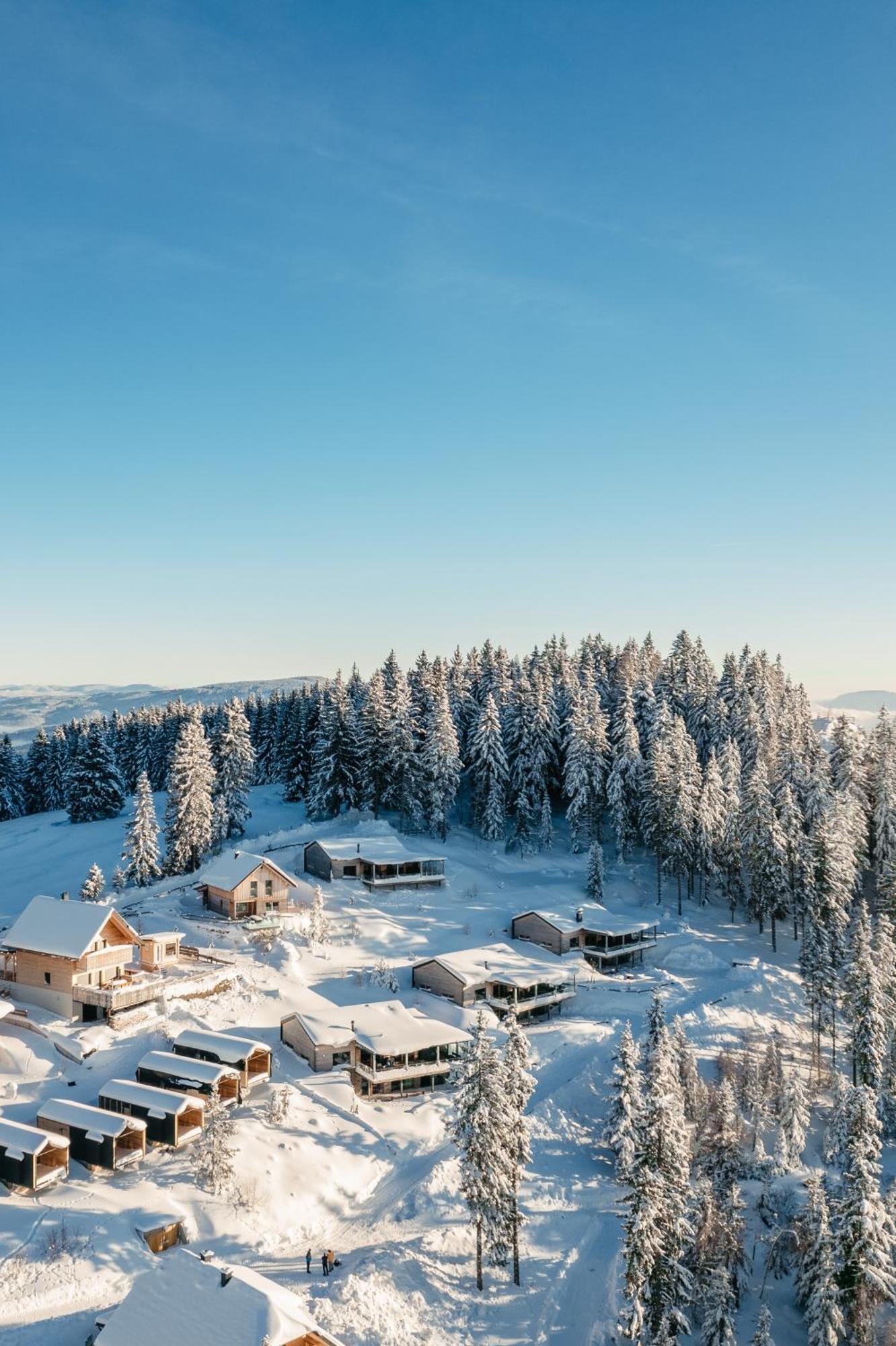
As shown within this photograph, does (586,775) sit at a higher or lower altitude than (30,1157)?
higher

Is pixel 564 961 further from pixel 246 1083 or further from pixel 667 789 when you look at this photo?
pixel 246 1083

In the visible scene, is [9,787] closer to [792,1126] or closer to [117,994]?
[117,994]

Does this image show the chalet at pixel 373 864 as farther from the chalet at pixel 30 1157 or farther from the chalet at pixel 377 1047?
the chalet at pixel 30 1157

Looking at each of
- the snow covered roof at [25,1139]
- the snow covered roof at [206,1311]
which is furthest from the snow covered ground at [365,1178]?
the snow covered roof at [206,1311]

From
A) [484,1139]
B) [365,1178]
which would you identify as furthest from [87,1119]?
[484,1139]

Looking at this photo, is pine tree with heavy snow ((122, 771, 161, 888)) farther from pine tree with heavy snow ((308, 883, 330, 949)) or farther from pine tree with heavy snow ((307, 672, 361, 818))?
pine tree with heavy snow ((307, 672, 361, 818))

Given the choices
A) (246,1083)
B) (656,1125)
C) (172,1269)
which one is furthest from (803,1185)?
(172,1269)
